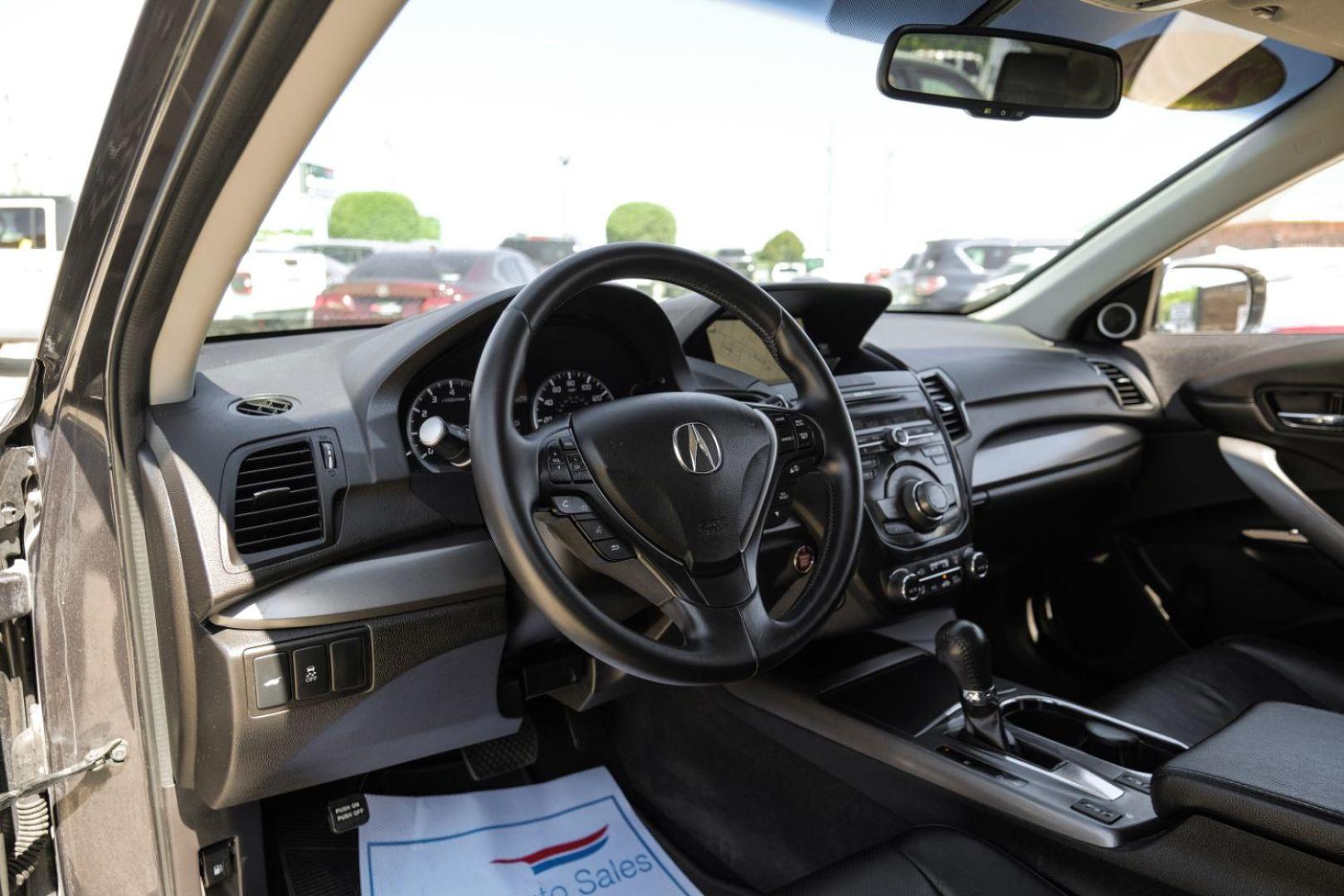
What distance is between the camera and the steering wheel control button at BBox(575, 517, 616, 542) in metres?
1.35

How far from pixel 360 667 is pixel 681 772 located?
2.96ft

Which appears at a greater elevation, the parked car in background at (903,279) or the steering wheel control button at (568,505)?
the parked car in background at (903,279)

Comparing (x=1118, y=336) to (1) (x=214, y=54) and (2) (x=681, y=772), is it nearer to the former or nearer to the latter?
(2) (x=681, y=772)

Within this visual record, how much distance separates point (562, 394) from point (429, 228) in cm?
263

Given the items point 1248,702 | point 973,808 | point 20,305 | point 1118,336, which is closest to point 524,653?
point 973,808

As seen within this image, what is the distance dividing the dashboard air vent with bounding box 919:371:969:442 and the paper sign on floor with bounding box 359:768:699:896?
1099 mm

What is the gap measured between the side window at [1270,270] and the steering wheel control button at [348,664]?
2.32m

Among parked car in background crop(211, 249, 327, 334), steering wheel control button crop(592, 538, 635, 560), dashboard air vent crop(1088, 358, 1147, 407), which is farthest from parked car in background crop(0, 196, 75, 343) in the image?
dashboard air vent crop(1088, 358, 1147, 407)

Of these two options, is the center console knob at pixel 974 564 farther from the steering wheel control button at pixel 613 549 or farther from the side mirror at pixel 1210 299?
the side mirror at pixel 1210 299

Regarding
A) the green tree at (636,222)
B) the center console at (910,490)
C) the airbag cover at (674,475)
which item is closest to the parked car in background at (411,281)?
the green tree at (636,222)

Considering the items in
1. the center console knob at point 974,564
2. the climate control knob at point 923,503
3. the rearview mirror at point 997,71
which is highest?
the rearview mirror at point 997,71

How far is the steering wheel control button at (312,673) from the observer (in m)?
1.52

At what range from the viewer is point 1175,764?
4.61ft

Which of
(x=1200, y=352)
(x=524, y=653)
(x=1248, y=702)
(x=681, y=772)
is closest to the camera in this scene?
(x=524, y=653)
